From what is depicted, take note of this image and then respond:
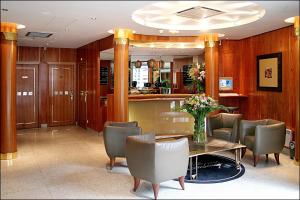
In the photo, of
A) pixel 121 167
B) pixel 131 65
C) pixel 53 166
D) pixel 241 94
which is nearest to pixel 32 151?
pixel 53 166

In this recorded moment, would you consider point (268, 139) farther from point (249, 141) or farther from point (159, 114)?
point (159, 114)

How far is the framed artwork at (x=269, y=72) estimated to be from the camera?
6.86 metres

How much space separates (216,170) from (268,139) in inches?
44.6

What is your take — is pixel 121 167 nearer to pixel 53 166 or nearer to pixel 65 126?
pixel 53 166

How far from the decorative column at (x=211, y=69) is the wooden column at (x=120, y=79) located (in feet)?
7.09

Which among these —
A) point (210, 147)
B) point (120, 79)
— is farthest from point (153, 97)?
point (210, 147)

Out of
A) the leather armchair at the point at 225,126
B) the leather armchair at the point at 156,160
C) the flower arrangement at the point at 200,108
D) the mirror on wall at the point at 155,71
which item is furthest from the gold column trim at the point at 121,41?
the mirror on wall at the point at 155,71

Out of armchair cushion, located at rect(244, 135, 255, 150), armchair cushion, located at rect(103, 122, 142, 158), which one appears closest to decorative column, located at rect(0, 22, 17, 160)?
armchair cushion, located at rect(103, 122, 142, 158)

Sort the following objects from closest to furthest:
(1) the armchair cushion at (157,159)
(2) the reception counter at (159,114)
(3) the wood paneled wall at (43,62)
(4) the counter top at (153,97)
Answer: (1) the armchair cushion at (157,159)
(4) the counter top at (153,97)
(2) the reception counter at (159,114)
(3) the wood paneled wall at (43,62)

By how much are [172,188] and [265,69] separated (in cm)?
430

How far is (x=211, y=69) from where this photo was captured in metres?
7.80

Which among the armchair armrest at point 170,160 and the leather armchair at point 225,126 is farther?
the leather armchair at point 225,126

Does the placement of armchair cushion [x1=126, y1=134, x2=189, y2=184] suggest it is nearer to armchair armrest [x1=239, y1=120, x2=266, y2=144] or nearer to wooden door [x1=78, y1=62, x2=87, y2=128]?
armchair armrest [x1=239, y1=120, x2=266, y2=144]

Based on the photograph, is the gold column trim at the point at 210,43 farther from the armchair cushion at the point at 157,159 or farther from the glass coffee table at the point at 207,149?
the armchair cushion at the point at 157,159
